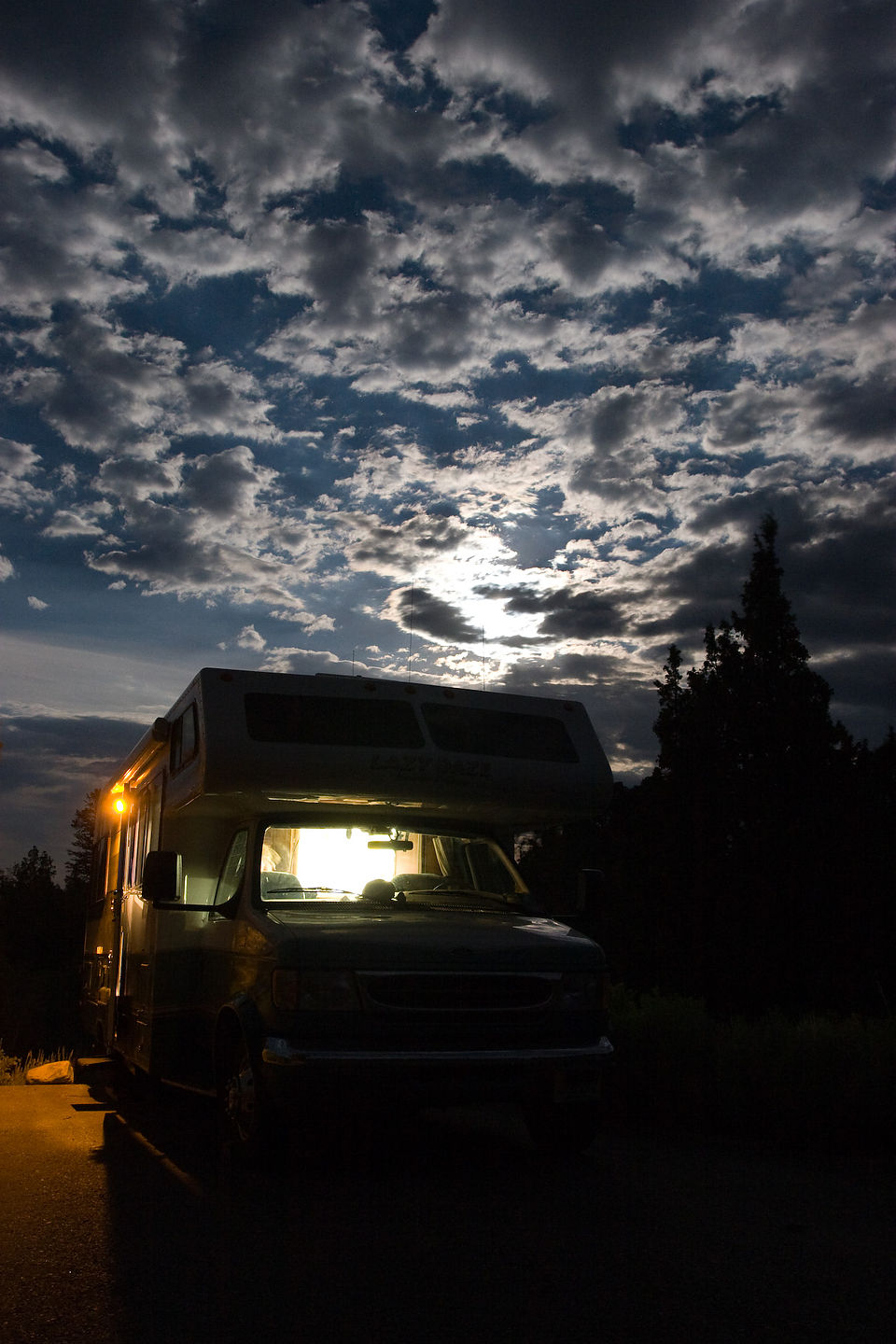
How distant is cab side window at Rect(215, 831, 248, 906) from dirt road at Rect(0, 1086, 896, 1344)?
159cm

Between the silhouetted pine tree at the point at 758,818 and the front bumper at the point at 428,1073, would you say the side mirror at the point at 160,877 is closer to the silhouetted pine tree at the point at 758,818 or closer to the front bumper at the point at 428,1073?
the front bumper at the point at 428,1073

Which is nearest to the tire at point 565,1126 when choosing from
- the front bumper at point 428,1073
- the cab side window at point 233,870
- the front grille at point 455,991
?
the front bumper at point 428,1073

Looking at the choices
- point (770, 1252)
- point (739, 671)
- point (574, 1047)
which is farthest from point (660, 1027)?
point (739, 671)

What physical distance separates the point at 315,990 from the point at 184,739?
2.58 metres

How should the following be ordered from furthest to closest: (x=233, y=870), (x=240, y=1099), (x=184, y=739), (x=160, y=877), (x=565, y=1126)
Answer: (x=184, y=739) < (x=233, y=870) < (x=160, y=877) < (x=565, y=1126) < (x=240, y=1099)

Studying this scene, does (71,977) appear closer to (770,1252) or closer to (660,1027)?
(660,1027)

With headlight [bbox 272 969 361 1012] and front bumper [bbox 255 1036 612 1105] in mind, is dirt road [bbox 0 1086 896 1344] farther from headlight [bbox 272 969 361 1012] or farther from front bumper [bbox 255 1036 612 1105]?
headlight [bbox 272 969 361 1012]

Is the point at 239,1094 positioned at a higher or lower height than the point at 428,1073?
lower

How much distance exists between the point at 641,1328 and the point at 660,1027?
585cm

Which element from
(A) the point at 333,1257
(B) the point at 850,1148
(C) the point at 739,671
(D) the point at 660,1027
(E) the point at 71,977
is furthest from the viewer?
(E) the point at 71,977

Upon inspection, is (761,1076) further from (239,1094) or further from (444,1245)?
(444,1245)

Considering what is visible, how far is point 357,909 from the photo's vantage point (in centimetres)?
736

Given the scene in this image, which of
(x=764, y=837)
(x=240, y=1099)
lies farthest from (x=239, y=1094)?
(x=764, y=837)

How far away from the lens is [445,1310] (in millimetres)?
4121
